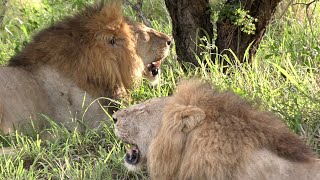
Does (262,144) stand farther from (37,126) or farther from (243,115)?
(37,126)

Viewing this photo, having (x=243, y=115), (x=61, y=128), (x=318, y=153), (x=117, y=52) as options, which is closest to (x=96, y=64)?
(x=117, y=52)

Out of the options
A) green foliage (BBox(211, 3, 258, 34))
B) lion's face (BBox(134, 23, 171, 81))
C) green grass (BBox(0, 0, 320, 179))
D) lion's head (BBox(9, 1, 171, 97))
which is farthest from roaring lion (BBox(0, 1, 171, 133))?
green foliage (BBox(211, 3, 258, 34))

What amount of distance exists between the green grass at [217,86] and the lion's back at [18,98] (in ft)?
0.73

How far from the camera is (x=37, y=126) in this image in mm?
5215

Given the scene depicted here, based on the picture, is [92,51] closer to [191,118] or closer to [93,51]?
[93,51]

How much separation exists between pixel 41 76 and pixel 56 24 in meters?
0.42

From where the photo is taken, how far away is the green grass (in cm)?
438

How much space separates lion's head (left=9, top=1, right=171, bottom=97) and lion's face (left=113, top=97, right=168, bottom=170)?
1.76 m

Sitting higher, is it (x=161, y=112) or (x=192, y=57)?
(x=161, y=112)

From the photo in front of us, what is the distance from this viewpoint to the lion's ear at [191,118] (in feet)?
10.3

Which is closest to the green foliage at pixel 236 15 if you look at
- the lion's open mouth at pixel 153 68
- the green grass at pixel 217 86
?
the green grass at pixel 217 86

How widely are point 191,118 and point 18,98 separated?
2388mm

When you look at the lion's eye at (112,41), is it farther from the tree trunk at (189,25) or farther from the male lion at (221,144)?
the male lion at (221,144)

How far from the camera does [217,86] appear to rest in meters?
4.25
